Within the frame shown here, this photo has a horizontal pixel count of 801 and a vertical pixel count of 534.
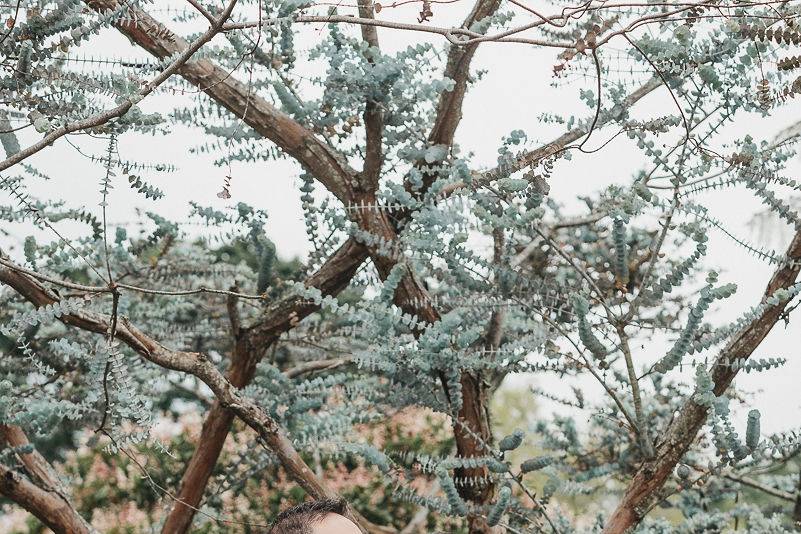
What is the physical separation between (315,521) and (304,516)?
0.02 meters

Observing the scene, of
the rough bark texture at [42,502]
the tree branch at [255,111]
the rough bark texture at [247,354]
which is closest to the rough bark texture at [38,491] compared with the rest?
the rough bark texture at [42,502]

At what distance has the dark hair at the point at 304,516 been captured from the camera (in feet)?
3.77

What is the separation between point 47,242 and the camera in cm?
245

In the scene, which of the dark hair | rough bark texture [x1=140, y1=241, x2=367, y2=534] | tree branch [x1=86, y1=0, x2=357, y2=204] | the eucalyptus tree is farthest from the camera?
rough bark texture [x1=140, y1=241, x2=367, y2=534]

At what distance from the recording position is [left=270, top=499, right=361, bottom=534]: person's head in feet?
3.77

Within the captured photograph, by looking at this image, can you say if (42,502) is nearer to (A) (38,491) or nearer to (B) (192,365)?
(A) (38,491)

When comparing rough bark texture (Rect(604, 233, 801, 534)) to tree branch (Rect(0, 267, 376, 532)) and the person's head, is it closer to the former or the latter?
tree branch (Rect(0, 267, 376, 532))

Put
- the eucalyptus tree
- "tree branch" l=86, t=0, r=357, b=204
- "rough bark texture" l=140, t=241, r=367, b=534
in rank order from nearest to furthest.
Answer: the eucalyptus tree < "tree branch" l=86, t=0, r=357, b=204 < "rough bark texture" l=140, t=241, r=367, b=534

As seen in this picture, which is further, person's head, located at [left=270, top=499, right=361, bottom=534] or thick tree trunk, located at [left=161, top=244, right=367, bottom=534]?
thick tree trunk, located at [left=161, top=244, right=367, bottom=534]

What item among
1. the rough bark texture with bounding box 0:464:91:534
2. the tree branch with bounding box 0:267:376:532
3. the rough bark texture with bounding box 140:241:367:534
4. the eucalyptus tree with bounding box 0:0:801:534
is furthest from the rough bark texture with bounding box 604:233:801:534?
the rough bark texture with bounding box 0:464:91:534

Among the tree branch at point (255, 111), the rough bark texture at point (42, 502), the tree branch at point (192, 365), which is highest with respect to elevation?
the tree branch at point (255, 111)

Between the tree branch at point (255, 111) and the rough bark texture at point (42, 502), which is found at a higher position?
the tree branch at point (255, 111)

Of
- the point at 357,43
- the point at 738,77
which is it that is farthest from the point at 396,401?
the point at 738,77

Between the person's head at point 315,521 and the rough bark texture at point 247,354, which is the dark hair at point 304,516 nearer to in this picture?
the person's head at point 315,521
